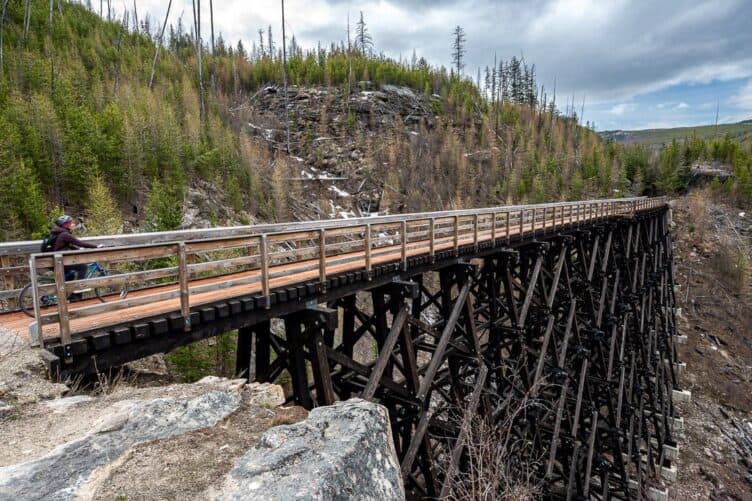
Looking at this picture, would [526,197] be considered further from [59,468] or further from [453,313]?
[59,468]

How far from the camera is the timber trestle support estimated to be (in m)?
5.98

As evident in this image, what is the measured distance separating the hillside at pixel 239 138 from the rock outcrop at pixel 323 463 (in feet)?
50.1

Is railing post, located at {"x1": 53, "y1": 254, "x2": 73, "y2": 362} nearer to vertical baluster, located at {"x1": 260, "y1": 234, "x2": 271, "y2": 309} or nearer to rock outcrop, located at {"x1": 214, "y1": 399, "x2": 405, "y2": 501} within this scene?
vertical baluster, located at {"x1": 260, "y1": 234, "x2": 271, "y2": 309}

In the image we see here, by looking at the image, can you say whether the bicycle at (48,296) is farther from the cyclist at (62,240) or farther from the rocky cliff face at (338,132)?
the rocky cliff face at (338,132)

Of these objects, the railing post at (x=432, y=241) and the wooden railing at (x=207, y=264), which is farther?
the railing post at (x=432, y=241)

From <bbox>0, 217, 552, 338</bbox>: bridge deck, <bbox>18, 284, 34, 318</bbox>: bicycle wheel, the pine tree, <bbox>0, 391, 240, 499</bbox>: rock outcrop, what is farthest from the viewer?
the pine tree

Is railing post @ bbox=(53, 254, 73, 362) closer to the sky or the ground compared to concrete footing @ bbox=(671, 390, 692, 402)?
closer to the sky

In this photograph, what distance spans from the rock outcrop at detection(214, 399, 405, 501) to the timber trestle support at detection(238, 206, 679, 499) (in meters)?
2.26

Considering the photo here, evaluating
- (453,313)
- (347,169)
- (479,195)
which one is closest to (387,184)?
(347,169)

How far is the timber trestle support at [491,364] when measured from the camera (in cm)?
598

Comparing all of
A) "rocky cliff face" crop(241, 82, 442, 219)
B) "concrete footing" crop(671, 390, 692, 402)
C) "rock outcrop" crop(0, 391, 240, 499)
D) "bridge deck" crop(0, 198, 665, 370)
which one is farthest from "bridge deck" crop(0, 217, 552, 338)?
"rocky cliff face" crop(241, 82, 442, 219)

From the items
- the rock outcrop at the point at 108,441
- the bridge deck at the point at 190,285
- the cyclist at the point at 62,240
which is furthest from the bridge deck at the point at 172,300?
the rock outcrop at the point at 108,441

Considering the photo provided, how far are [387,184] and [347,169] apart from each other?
5.33 metres

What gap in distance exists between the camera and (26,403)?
3342 mm
